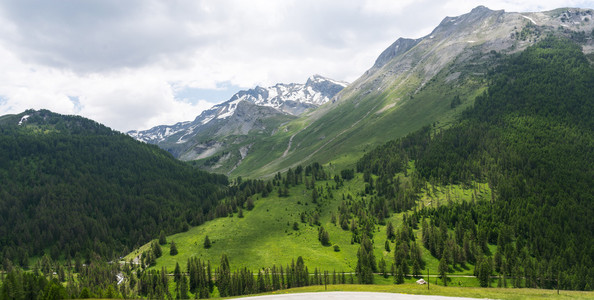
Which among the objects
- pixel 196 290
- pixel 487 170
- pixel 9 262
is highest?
pixel 487 170

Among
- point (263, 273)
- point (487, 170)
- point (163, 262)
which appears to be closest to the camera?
point (263, 273)

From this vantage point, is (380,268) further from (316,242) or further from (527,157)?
(527,157)

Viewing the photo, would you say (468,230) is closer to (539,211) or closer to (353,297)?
(539,211)

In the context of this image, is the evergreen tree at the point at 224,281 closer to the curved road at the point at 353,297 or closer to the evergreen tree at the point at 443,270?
the curved road at the point at 353,297

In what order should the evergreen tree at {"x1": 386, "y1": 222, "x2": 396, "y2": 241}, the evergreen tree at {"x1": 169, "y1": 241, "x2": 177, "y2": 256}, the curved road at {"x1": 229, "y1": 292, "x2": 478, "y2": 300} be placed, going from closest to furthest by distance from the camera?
the curved road at {"x1": 229, "y1": 292, "x2": 478, "y2": 300}, the evergreen tree at {"x1": 386, "y1": 222, "x2": 396, "y2": 241}, the evergreen tree at {"x1": 169, "y1": 241, "x2": 177, "y2": 256}

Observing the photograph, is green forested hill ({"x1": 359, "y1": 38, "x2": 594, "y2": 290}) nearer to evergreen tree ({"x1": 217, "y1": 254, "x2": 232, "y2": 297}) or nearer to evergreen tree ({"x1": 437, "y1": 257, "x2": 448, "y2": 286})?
evergreen tree ({"x1": 437, "y1": 257, "x2": 448, "y2": 286})

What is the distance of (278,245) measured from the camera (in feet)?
543

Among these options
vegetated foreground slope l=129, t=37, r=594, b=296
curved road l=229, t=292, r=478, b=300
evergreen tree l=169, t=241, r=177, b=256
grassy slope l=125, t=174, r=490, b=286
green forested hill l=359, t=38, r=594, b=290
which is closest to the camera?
curved road l=229, t=292, r=478, b=300

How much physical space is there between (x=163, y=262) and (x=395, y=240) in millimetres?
120286

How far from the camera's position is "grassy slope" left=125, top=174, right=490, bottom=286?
146 metres

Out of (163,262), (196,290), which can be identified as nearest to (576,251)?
(196,290)

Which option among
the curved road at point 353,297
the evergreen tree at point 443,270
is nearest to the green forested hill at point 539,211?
the evergreen tree at point 443,270

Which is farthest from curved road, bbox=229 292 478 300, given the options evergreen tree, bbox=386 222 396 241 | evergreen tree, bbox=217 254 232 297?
evergreen tree, bbox=386 222 396 241

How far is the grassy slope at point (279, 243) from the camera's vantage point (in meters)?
146
